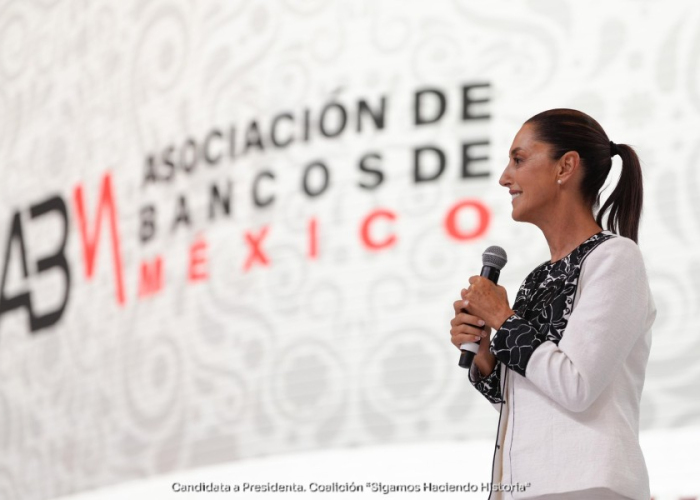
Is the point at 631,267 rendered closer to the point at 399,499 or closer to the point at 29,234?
the point at 399,499

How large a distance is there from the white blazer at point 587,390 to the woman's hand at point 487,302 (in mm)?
15

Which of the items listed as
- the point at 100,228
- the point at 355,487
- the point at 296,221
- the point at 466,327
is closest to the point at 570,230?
the point at 466,327

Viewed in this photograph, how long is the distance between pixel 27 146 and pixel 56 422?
2.85 feet

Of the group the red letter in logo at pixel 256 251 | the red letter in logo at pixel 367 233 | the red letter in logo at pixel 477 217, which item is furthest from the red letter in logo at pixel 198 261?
the red letter in logo at pixel 477 217

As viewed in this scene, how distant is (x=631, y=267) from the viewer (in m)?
1.15

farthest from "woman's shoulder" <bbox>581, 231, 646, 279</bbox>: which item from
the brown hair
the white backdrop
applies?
the white backdrop

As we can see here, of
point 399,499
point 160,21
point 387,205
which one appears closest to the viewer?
point 399,499

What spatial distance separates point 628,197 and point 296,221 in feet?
4.29

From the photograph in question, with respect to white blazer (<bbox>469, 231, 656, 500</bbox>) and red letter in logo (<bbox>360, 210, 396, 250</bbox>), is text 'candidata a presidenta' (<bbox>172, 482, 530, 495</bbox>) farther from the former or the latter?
red letter in logo (<bbox>360, 210, 396, 250</bbox>)

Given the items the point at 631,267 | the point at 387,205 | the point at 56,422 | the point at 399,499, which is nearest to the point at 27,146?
the point at 56,422

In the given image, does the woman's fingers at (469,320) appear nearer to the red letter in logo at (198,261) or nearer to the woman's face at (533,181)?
the woman's face at (533,181)

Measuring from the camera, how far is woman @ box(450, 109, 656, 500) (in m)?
1.11

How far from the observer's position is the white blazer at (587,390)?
1.11 m

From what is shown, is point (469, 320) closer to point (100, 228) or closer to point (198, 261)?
point (198, 261)
